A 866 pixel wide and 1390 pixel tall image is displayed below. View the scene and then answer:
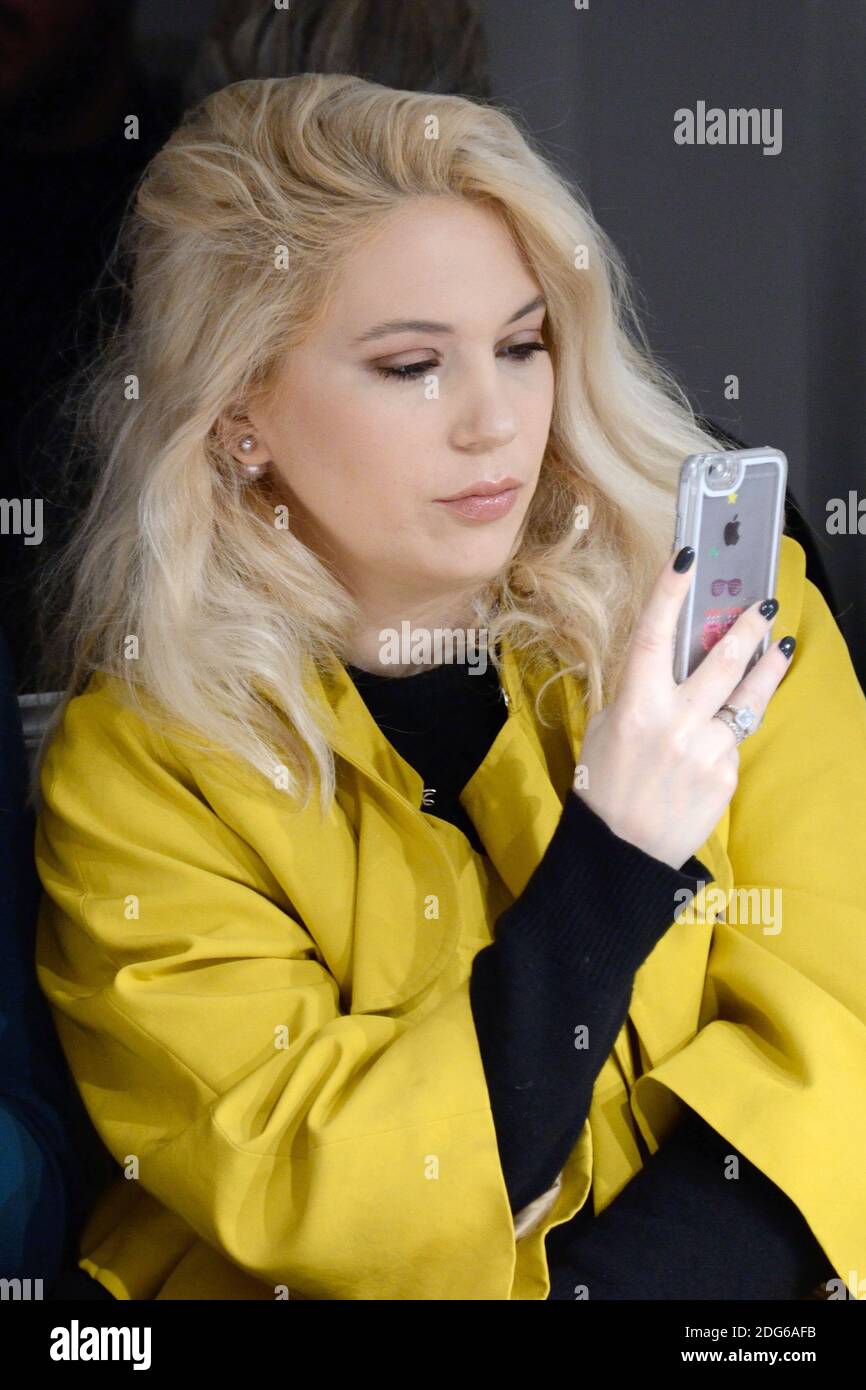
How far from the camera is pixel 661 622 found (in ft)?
4.00

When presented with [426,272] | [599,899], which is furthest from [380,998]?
[426,272]

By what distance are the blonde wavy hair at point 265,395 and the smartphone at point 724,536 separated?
19 centimetres

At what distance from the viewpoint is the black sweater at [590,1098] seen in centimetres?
124

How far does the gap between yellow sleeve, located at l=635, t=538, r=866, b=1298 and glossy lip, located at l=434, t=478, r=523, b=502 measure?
0.27 metres

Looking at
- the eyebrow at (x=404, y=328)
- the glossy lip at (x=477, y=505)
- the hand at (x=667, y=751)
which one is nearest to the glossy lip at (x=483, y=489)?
the glossy lip at (x=477, y=505)

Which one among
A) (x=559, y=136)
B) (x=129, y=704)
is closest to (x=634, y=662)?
(x=129, y=704)

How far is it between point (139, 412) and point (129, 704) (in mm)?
297

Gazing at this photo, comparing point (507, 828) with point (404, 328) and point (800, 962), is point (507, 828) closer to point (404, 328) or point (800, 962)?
point (800, 962)

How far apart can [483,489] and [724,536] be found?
0.23m

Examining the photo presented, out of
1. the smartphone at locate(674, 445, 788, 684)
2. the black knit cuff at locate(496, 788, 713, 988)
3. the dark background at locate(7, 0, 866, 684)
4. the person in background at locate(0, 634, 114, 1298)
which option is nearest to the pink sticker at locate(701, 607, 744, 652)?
the smartphone at locate(674, 445, 788, 684)

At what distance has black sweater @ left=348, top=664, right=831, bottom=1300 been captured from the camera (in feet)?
4.07

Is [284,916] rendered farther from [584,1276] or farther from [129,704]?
[584,1276]

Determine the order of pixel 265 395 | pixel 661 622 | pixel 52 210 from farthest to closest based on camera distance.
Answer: pixel 52 210
pixel 265 395
pixel 661 622

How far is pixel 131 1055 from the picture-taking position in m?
1.37
